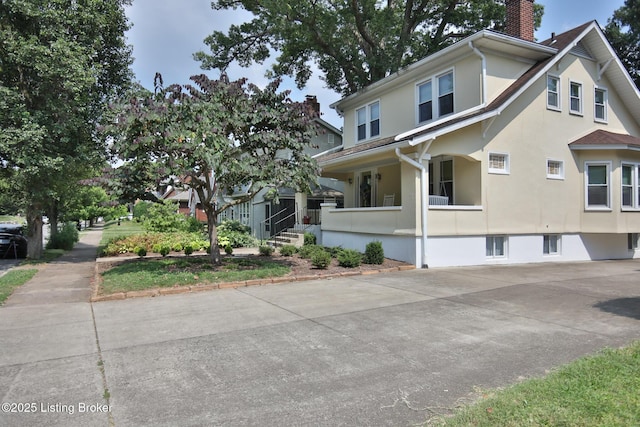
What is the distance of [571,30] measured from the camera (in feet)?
51.9

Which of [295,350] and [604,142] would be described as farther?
[604,142]

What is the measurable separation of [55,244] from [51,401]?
2000 centimetres

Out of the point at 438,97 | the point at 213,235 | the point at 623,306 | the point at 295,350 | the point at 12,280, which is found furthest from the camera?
the point at 438,97

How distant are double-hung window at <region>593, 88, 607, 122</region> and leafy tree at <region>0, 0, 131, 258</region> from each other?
18.5 metres

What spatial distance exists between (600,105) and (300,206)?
13.6 meters

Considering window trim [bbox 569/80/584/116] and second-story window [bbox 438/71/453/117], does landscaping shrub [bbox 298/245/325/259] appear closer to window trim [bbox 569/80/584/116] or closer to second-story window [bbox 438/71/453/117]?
second-story window [bbox 438/71/453/117]

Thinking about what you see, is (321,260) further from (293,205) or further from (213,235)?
(293,205)

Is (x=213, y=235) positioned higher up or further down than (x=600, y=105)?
further down

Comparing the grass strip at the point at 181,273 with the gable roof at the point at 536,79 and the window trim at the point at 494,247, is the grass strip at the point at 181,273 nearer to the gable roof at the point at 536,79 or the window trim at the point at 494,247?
the gable roof at the point at 536,79

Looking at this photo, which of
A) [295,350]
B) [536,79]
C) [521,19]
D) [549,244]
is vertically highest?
[521,19]

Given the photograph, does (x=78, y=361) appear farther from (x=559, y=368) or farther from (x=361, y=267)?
(x=361, y=267)

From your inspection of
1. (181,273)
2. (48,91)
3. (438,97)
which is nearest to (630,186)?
(438,97)

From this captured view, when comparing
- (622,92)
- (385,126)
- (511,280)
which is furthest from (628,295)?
(622,92)

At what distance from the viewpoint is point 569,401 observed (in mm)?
3541
